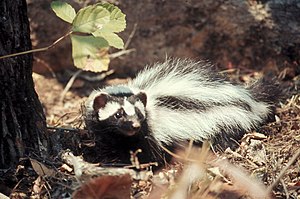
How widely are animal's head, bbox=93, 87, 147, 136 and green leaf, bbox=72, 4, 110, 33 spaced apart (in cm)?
124

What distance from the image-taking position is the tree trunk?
162 inches

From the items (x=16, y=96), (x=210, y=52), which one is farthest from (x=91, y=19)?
(x=210, y=52)

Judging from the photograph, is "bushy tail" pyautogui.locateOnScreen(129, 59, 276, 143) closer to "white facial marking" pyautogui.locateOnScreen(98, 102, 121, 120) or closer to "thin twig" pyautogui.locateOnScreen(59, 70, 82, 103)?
"white facial marking" pyautogui.locateOnScreen(98, 102, 121, 120)

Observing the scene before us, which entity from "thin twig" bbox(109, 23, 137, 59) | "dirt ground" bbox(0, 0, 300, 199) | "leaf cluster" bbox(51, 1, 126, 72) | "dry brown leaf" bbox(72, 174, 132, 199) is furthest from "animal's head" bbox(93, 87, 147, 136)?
"thin twig" bbox(109, 23, 137, 59)

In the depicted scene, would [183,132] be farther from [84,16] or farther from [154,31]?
[154,31]

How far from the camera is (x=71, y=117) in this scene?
6.39 metres

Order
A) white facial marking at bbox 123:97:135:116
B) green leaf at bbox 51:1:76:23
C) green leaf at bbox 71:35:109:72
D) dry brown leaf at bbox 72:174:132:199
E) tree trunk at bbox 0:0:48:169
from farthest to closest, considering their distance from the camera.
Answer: white facial marking at bbox 123:97:135:116 < tree trunk at bbox 0:0:48:169 < green leaf at bbox 51:1:76:23 < green leaf at bbox 71:35:109:72 < dry brown leaf at bbox 72:174:132:199

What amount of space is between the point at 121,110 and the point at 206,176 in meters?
1.20

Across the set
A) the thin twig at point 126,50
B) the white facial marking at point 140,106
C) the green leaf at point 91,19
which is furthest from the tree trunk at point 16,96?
the thin twig at point 126,50

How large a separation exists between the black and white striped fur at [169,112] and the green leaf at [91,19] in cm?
124

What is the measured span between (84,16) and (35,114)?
0.94 m

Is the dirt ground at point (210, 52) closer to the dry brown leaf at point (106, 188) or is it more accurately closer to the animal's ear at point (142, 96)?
the animal's ear at point (142, 96)

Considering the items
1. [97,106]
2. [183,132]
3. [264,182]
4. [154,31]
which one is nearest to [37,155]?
[97,106]

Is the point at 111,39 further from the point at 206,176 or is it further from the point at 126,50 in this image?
the point at 126,50
